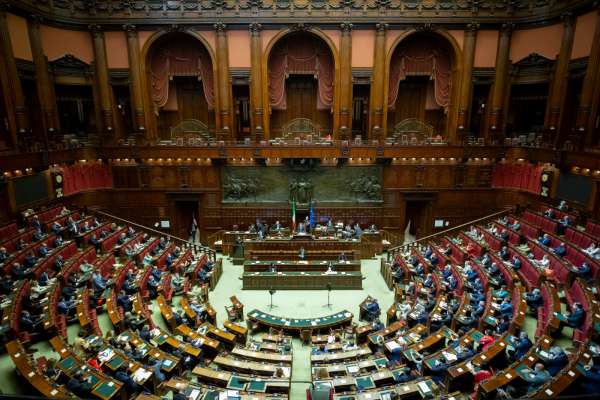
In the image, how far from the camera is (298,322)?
10.6 metres

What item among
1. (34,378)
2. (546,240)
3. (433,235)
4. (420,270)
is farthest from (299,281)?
(546,240)

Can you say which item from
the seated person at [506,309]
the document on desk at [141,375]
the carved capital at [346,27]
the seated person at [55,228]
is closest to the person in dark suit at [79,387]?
the document on desk at [141,375]

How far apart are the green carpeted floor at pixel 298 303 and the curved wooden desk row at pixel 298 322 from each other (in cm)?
49

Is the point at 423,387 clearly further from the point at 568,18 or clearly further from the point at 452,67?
the point at 568,18

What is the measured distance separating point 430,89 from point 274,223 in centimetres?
1154

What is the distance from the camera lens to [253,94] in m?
18.4

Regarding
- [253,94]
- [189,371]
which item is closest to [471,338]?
[189,371]

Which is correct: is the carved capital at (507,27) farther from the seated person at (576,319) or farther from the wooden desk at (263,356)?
the wooden desk at (263,356)

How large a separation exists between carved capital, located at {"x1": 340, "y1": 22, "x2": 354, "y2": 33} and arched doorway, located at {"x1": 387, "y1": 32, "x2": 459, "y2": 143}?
2505 mm

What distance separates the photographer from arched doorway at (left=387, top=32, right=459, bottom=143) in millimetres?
18797

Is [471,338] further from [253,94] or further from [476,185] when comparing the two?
[253,94]

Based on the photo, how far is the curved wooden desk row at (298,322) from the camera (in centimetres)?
1040

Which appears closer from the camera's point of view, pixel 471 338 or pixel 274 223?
pixel 471 338

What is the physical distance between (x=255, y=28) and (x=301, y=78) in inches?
152
